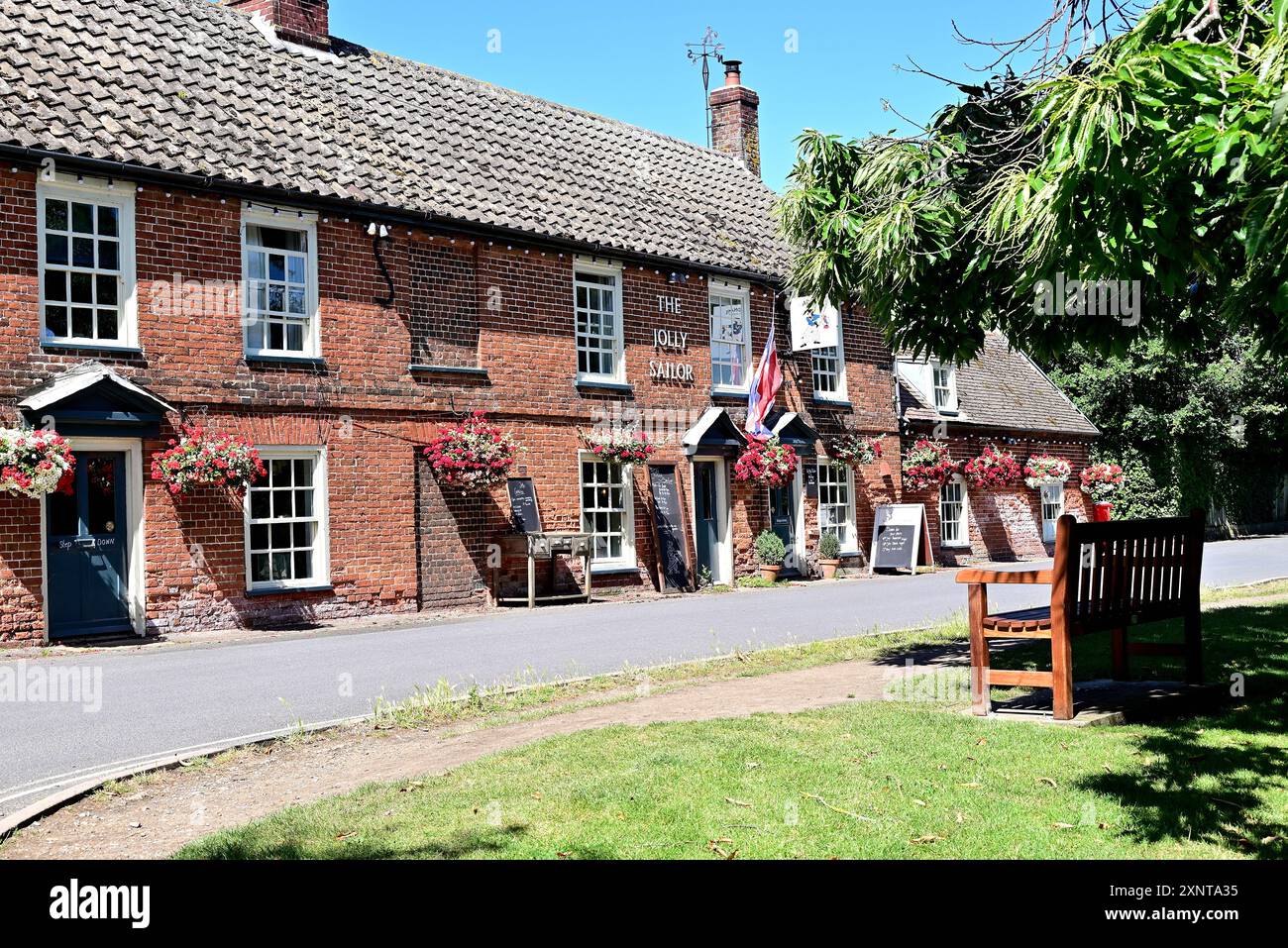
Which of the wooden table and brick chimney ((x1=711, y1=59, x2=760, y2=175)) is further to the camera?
brick chimney ((x1=711, y1=59, x2=760, y2=175))

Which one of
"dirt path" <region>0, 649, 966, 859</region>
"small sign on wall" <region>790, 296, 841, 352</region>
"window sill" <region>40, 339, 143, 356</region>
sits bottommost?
"dirt path" <region>0, 649, 966, 859</region>

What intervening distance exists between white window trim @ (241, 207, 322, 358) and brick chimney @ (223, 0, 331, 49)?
4986 millimetres

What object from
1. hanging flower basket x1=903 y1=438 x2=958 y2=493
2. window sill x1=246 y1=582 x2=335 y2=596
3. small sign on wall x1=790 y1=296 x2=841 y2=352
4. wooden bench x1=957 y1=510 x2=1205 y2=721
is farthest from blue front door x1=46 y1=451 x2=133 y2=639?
hanging flower basket x1=903 y1=438 x2=958 y2=493

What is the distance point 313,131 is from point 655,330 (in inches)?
267

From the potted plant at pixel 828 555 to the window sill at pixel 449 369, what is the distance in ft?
28.7

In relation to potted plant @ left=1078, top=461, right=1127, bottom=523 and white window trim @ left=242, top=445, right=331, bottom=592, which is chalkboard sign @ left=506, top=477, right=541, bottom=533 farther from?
potted plant @ left=1078, top=461, right=1127, bottom=523

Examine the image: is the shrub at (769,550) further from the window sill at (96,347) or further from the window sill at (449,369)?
the window sill at (96,347)

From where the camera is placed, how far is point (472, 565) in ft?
57.3

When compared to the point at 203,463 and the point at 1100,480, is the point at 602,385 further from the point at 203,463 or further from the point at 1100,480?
the point at 1100,480

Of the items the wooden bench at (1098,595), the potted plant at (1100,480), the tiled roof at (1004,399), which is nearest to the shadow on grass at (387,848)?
the wooden bench at (1098,595)

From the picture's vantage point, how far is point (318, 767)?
22.1 feet

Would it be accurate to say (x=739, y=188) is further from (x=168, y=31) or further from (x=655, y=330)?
(x=168, y=31)

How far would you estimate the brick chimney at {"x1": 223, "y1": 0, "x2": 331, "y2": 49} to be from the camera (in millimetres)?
19000

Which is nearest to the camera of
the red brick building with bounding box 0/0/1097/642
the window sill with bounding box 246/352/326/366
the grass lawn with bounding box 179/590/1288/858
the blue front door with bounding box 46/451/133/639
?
the grass lawn with bounding box 179/590/1288/858
